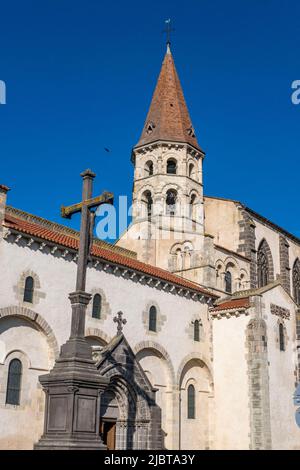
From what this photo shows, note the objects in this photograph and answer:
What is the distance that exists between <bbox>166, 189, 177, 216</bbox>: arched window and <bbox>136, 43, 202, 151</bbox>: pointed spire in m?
3.85

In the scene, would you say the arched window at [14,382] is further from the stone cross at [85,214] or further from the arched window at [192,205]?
the arched window at [192,205]

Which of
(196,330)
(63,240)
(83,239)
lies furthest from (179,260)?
(83,239)

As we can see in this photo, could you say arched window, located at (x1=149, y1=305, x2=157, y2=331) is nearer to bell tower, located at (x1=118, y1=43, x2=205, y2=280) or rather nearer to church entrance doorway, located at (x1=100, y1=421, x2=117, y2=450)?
church entrance doorway, located at (x1=100, y1=421, x2=117, y2=450)

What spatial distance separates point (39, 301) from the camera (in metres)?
21.8

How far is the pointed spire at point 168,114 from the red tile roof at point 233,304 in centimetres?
1345

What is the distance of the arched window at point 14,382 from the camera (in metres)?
20.3

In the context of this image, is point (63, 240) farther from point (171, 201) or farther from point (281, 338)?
point (171, 201)

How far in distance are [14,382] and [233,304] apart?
13675 millimetres

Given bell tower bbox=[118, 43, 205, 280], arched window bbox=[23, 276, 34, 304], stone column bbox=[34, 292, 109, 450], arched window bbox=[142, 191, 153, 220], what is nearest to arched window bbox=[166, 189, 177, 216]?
bell tower bbox=[118, 43, 205, 280]

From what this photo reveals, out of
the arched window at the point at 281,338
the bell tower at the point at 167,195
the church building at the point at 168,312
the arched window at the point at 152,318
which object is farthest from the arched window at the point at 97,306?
the arched window at the point at 281,338

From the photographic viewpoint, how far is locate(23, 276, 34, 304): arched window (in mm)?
21509

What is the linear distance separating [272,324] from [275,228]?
14352mm
